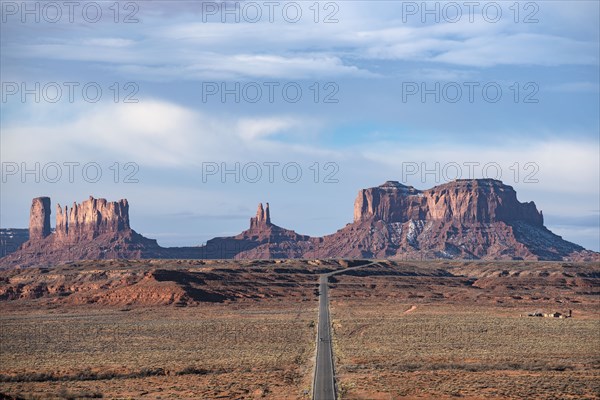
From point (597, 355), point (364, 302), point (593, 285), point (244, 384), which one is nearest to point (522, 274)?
point (593, 285)

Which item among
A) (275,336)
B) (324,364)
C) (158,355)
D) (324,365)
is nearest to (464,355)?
(324,364)

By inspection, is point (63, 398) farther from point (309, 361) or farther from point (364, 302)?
point (364, 302)

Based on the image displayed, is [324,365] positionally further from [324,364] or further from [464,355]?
[464,355]

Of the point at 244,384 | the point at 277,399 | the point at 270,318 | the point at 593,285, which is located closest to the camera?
the point at 277,399

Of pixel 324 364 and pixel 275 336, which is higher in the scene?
pixel 275 336

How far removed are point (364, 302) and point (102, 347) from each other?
62331 mm

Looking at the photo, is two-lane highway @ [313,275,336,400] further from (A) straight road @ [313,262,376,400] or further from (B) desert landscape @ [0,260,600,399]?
(B) desert landscape @ [0,260,600,399]

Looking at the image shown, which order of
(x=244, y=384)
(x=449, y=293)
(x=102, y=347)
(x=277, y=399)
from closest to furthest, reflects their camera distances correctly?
(x=277, y=399) → (x=244, y=384) → (x=102, y=347) → (x=449, y=293)

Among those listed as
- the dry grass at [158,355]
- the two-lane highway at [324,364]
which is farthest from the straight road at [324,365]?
the dry grass at [158,355]

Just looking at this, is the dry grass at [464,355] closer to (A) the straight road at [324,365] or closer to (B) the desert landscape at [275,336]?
(B) the desert landscape at [275,336]

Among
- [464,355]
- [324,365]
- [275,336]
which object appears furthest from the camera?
[275,336]

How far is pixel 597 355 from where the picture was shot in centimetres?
7056

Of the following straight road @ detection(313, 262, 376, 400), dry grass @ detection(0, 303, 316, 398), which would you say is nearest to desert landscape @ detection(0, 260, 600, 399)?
dry grass @ detection(0, 303, 316, 398)

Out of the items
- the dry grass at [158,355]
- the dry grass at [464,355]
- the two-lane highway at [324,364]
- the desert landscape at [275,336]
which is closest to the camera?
the two-lane highway at [324,364]
